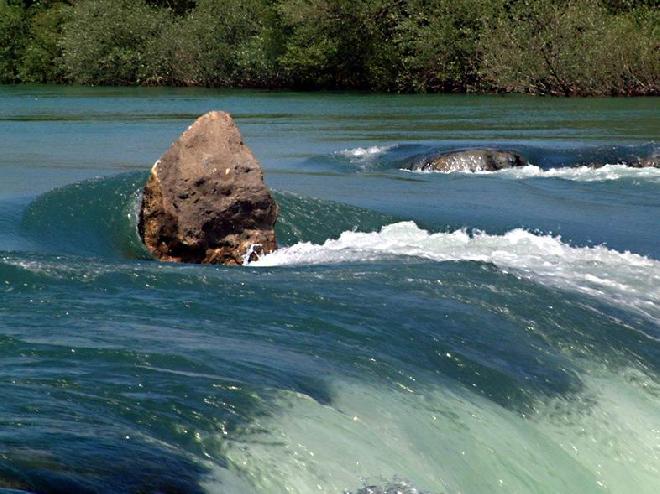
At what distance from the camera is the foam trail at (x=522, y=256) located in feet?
30.6

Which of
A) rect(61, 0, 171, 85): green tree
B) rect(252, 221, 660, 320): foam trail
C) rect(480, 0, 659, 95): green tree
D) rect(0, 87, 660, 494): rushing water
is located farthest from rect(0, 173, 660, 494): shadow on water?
rect(61, 0, 171, 85): green tree

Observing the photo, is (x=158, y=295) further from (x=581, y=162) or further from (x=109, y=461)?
(x=581, y=162)

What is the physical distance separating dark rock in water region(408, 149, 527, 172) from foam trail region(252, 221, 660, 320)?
6068 mm

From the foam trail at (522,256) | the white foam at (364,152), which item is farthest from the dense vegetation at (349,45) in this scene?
the foam trail at (522,256)

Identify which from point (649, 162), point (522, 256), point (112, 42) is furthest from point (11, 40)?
point (522, 256)

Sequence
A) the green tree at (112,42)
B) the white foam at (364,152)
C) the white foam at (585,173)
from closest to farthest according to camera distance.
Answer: the white foam at (585,173), the white foam at (364,152), the green tree at (112,42)

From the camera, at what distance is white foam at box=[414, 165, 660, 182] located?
17.5 metres

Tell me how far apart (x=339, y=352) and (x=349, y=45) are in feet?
127

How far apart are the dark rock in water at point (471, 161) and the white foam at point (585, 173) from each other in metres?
0.18

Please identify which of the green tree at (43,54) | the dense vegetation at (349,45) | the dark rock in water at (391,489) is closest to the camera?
the dark rock in water at (391,489)

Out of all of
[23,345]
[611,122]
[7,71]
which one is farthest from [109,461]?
[7,71]

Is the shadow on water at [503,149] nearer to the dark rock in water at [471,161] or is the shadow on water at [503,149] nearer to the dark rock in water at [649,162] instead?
the dark rock in water at [649,162]

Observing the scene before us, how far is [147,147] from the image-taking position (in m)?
21.5

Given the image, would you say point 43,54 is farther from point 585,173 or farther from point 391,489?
point 391,489
